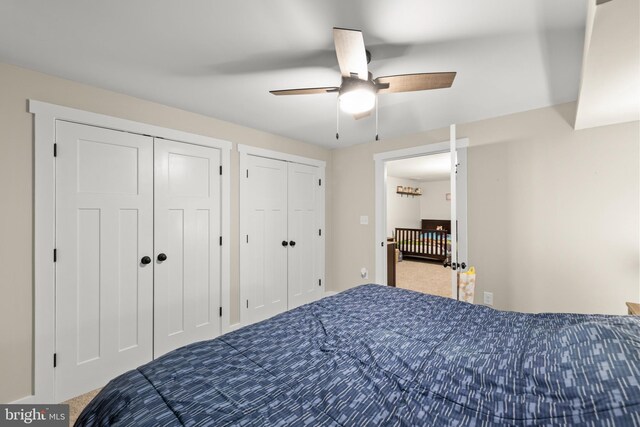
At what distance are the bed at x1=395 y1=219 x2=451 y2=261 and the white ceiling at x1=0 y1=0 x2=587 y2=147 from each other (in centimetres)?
Answer: 464

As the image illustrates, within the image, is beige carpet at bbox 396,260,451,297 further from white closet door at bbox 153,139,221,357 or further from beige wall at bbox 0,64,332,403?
beige wall at bbox 0,64,332,403

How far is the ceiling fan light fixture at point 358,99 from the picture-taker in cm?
155

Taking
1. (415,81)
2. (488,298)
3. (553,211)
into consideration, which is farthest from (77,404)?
(553,211)

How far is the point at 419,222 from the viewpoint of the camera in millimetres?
8805

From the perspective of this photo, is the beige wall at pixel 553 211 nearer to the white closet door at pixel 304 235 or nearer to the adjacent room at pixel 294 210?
the adjacent room at pixel 294 210

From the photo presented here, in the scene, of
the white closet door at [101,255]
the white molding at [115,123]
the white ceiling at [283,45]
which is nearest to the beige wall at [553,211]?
the white ceiling at [283,45]

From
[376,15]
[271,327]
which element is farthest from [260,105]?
[271,327]

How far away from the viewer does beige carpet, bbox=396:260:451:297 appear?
461cm

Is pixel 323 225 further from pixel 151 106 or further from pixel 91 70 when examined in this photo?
pixel 91 70

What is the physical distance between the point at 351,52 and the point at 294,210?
8.24ft

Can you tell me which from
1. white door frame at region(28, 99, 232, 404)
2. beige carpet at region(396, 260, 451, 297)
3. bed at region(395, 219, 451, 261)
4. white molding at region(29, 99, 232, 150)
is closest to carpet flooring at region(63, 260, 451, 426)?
beige carpet at region(396, 260, 451, 297)

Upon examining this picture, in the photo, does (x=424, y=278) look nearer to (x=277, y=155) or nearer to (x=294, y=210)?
(x=294, y=210)

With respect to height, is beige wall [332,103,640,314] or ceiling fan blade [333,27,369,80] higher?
ceiling fan blade [333,27,369,80]

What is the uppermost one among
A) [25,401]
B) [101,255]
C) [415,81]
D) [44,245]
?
[415,81]
